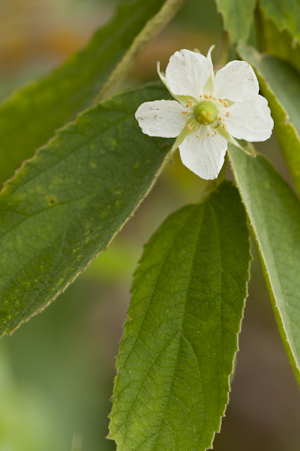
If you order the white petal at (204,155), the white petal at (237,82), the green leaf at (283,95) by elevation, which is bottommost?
the green leaf at (283,95)

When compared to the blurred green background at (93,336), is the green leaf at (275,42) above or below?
above

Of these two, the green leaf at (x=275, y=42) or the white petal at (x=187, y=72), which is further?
the green leaf at (x=275, y=42)

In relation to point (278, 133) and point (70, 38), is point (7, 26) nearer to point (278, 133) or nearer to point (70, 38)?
point (70, 38)

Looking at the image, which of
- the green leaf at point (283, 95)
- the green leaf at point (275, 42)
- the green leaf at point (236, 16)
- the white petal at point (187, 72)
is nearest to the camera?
the white petal at point (187, 72)

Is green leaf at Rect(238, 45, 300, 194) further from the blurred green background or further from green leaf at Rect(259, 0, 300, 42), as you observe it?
the blurred green background

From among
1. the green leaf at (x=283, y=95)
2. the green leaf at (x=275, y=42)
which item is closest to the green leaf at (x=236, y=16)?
the green leaf at (x=283, y=95)

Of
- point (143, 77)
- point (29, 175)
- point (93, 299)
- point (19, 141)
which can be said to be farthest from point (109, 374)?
point (29, 175)

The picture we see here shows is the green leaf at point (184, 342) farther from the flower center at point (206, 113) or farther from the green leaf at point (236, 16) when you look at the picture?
the green leaf at point (236, 16)

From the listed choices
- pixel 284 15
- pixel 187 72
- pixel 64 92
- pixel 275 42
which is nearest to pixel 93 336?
pixel 64 92
